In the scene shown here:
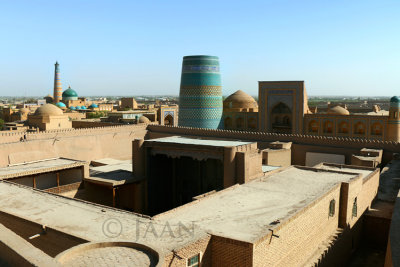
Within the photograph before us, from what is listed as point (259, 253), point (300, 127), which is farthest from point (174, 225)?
point (300, 127)

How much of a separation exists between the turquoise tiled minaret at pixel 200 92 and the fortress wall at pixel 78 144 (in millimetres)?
3014

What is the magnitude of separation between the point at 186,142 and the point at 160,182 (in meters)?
2.18

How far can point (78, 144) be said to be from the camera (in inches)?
776

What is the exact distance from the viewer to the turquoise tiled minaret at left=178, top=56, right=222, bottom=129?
22625 mm

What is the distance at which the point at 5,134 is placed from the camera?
54.5ft

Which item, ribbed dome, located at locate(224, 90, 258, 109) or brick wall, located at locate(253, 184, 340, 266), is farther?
ribbed dome, located at locate(224, 90, 258, 109)

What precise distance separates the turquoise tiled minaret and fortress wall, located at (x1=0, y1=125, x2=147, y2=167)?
3.01m

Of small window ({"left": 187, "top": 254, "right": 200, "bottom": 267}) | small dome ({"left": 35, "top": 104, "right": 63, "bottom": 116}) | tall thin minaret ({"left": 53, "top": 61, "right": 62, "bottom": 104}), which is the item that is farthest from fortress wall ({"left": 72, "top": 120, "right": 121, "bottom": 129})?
tall thin minaret ({"left": 53, "top": 61, "right": 62, "bottom": 104})

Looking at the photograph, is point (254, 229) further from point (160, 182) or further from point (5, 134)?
point (5, 134)

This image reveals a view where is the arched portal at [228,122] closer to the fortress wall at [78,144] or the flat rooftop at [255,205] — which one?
the fortress wall at [78,144]

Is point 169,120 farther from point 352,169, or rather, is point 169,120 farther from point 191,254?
point 191,254

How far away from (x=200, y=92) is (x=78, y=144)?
7.61 meters

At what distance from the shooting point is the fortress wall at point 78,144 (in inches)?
668

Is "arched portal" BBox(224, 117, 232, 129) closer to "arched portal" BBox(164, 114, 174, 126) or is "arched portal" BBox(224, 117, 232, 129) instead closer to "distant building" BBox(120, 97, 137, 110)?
"arched portal" BBox(164, 114, 174, 126)
